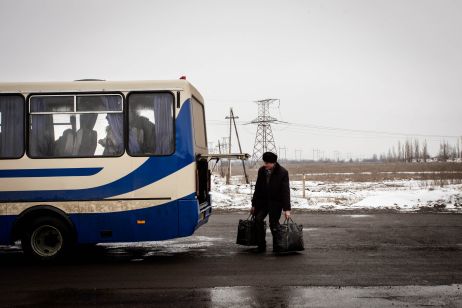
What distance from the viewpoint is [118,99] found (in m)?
8.55

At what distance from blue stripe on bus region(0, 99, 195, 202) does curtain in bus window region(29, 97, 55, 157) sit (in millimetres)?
711

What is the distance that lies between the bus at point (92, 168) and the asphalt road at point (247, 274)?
712mm

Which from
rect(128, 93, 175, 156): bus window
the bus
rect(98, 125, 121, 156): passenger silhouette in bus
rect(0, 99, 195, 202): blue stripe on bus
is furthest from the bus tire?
rect(128, 93, 175, 156): bus window

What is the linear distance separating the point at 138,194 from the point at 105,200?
0.60 meters

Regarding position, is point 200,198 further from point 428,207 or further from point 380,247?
point 428,207

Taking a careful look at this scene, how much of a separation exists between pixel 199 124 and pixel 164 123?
5.22 ft

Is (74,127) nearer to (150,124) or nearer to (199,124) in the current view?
(150,124)

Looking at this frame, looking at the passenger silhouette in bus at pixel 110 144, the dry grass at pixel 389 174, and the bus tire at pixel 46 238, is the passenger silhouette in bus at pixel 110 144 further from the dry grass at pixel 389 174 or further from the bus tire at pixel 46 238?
the dry grass at pixel 389 174

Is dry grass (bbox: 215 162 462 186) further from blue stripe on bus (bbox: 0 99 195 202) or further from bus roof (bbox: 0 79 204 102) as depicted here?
bus roof (bbox: 0 79 204 102)

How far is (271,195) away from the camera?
9.60m

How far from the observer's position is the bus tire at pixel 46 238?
8461mm

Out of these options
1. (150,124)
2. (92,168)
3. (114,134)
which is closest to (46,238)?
(92,168)

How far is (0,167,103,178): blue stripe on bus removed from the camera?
27.6 ft

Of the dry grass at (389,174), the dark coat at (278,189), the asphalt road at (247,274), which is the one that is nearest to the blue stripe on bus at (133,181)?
the asphalt road at (247,274)
